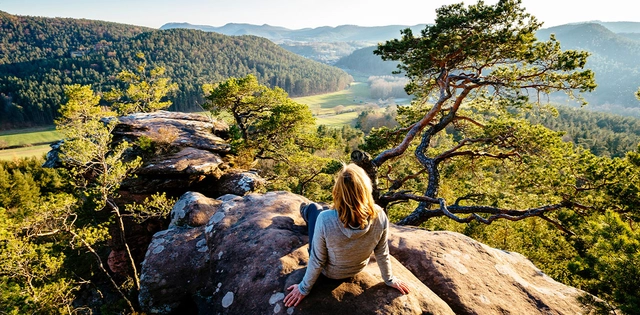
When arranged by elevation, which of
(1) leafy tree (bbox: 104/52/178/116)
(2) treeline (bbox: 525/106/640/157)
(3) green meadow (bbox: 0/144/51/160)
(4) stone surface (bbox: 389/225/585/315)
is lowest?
(2) treeline (bbox: 525/106/640/157)

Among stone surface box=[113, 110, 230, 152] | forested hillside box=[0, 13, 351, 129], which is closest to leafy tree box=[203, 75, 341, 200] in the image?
stone surface box=[113, 110, 230, 152]

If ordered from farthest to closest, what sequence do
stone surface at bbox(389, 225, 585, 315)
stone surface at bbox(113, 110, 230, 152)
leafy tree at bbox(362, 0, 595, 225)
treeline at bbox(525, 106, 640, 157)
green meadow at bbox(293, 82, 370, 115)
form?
green meadow at bbox(293, 82, 370, 115)
treeline at bbox(525, 106, 640, 157)
stone surface at bbox(113, 110, 230, 152)
leafy tree at bbox(362, 0, 595, 225)
stone surface at bbox(389, 225, 585, 315)

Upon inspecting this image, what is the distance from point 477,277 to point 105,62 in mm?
154451

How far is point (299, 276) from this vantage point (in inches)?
194

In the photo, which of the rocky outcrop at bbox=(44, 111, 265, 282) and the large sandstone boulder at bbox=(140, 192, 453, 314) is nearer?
the large sandstone boulder at bbox=(140, 192, 453, 314)

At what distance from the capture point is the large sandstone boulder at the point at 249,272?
4.51 metres

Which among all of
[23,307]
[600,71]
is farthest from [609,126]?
[600,71]

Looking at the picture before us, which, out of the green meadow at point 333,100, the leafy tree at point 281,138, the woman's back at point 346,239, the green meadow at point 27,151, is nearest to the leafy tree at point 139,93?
the leafy tree at point 281,138

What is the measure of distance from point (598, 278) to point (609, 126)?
12058cm

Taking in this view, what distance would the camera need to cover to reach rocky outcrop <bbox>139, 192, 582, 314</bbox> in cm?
461

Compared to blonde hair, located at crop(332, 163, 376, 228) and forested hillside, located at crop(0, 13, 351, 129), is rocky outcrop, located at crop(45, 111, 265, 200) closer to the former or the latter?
blonde hair, located at crop(332, 163, 376, 228)

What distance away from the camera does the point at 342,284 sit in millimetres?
4668

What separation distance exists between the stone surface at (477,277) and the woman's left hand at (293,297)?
103 inches

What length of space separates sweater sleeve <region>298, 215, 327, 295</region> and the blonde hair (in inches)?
17.3
